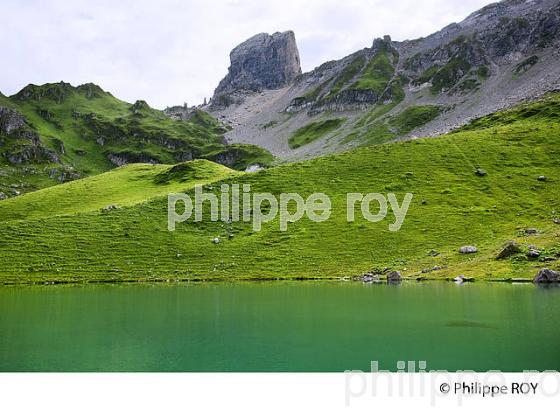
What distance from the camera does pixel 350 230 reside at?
93.7 metres

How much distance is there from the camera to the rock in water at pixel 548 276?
56812 millimetres

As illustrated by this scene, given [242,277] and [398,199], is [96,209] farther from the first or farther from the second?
[398,199]

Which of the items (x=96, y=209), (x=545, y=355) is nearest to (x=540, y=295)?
(x=545, y=355)

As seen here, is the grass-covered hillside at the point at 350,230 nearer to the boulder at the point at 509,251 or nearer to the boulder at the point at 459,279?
the boulder at the point at 509,251

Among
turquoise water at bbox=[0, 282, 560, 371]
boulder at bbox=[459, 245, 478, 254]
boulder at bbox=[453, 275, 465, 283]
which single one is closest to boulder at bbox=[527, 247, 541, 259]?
boulder at bbox=[459, 245, 478, 254]

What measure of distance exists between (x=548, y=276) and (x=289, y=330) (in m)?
37.6

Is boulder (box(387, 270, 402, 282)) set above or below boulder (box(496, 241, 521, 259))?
below

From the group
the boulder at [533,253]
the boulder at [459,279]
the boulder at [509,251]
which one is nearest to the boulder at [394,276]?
the boulder at [459,279]

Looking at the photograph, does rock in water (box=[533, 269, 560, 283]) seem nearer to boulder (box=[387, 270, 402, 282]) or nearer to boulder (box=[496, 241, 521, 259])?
boulder (box=[496, 241, 521, 259])

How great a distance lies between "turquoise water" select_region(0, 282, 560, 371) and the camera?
26016 mm

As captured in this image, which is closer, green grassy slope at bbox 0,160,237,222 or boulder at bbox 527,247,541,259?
boulder at bbox 527,247,541,259

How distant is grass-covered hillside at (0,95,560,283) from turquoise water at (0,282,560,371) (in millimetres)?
21700

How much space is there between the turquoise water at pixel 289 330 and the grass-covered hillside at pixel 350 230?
21.7 metres
